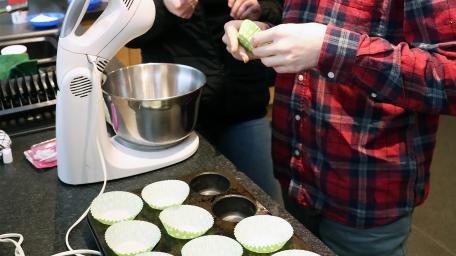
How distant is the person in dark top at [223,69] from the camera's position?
1.17 metres

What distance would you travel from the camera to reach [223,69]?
1.24 m

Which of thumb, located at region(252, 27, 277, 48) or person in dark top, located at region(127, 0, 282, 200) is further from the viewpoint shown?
person in dark top, located at region(127, 0, 282, 200)

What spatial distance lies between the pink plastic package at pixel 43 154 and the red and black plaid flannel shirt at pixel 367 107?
0.47m

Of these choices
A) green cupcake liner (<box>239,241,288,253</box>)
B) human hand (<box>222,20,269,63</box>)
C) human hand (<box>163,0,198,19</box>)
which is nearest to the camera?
green cupcake liner (<box>239,241,288,253</box>)

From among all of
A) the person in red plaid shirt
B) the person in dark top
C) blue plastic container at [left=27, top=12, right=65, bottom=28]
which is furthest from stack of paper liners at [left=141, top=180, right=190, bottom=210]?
blue plastic container at [left=27, top=12, right=65, bottom=28]

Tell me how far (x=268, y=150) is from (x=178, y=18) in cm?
42

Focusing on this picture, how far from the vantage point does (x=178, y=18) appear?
119cm

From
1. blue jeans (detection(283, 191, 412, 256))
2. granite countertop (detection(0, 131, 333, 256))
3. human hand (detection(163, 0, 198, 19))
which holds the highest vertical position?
human hand (detection(163, 0, 198, 19))

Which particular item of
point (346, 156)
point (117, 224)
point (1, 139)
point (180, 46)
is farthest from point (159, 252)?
point (180, 46)

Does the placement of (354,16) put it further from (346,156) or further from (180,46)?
(180,46)

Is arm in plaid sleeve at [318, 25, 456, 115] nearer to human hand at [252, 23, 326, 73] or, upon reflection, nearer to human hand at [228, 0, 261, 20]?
human hand at [252, 23, 326, 73]

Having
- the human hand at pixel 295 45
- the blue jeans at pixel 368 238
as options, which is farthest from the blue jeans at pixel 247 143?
the human hand at pixel 295 45

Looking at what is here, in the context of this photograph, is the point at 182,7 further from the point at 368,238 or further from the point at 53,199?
the point at 368,238

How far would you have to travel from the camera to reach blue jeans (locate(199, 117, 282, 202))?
1.33 metres
